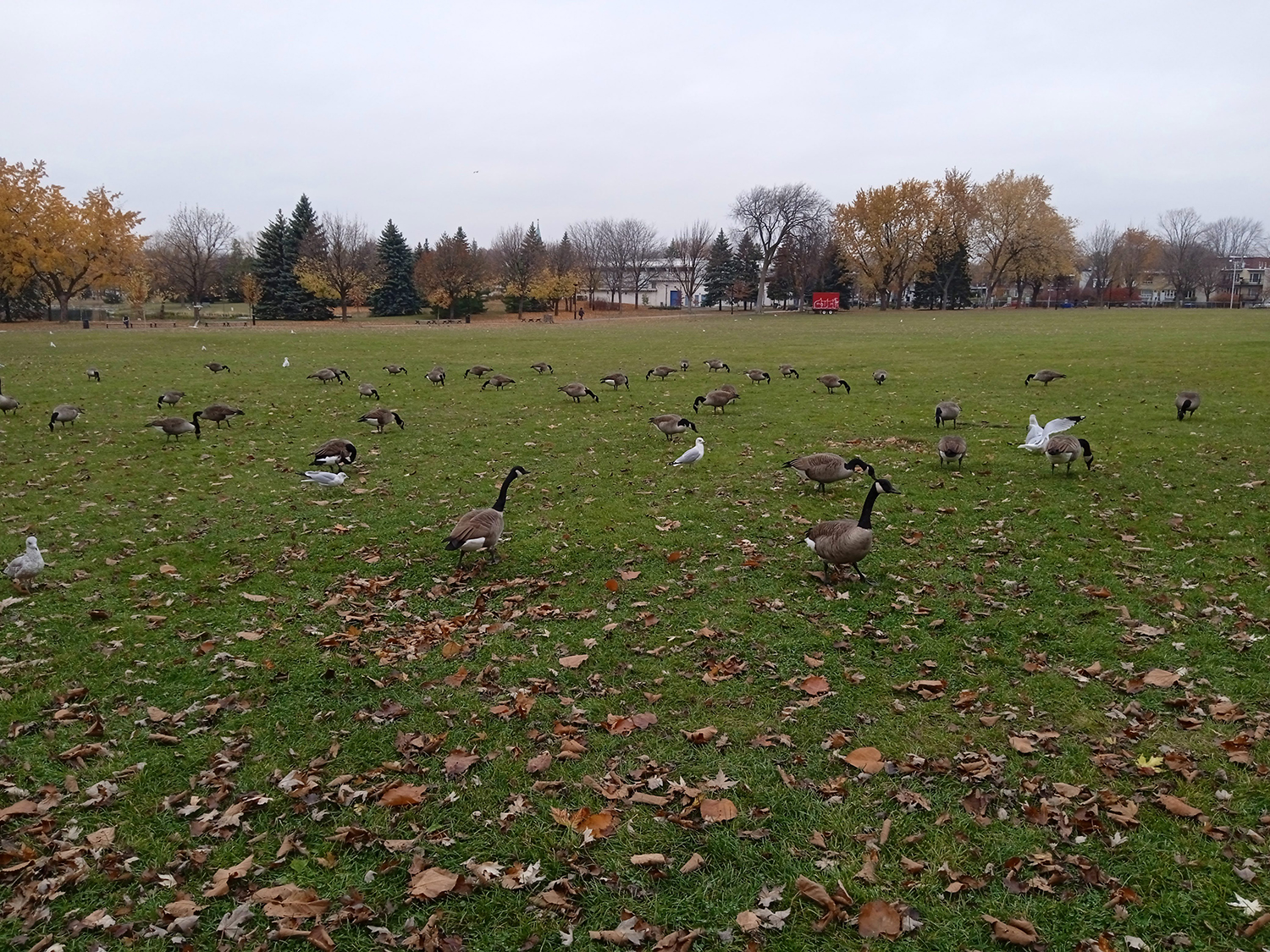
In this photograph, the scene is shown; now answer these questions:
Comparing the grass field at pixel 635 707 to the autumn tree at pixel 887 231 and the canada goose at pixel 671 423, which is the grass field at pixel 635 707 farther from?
the autumn tree at pixel 887 231

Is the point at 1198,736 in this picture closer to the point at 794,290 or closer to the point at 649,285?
the point at 794,290

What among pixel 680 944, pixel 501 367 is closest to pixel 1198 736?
pixel 680 944

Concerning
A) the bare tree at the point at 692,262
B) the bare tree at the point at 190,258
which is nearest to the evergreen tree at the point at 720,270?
the bare tree at the point at 692,262

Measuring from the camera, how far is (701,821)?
480cm

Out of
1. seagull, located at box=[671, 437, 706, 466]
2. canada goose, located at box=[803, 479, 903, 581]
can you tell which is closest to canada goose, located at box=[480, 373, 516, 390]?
seagull, located at box=[671, 437, 706, 466]

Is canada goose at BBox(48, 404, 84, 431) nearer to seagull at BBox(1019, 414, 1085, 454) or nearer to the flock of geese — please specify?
the flock of geese

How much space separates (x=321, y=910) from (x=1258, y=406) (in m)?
22.9

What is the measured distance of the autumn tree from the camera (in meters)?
82.6

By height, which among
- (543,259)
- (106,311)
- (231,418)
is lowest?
(231,418)

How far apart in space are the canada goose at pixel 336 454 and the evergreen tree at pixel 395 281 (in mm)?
77129

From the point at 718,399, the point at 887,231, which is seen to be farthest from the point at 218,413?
the point at 887,231

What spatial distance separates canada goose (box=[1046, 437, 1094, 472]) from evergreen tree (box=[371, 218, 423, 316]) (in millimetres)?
83528

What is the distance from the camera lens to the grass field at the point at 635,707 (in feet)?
13.8

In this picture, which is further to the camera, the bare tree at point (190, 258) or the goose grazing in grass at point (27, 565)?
the bare tree at point (190, 258)
